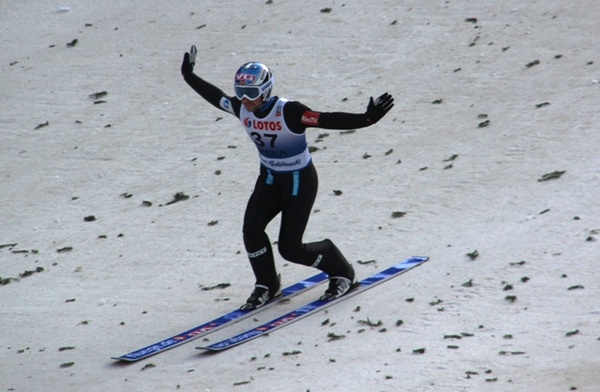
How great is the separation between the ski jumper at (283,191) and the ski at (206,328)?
0.85ft

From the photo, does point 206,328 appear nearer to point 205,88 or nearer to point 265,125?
point 265,125

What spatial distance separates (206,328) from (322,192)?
3720 millimetres

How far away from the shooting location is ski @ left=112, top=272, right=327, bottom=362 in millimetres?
9219

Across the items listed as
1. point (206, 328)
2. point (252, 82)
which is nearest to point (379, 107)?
point (252, 82)

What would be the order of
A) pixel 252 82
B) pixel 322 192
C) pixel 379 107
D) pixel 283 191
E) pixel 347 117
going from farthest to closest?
1. pixel 322 192
2. pixel 283 191
3. pixel 252 82
4. pixel 347 117
5. pixel 379 107

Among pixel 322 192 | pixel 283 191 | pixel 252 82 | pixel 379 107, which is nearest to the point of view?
pixel 379 107

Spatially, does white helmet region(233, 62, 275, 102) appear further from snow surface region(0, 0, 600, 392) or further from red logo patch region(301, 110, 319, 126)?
snow surface region(0, 0, 600, 392)

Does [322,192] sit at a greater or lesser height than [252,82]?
lesser

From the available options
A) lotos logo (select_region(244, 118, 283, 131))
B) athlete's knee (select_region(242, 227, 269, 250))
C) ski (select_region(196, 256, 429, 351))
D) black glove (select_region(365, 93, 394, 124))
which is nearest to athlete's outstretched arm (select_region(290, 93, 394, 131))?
black glove (select_region(365, 93, 394, 124))

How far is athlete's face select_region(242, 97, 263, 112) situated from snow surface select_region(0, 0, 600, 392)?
5.97 ft

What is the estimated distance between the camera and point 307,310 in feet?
31.9

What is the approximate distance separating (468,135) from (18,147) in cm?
644

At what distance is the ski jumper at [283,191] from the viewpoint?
31.7ft

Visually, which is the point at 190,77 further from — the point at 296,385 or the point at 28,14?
the point at 28,14
